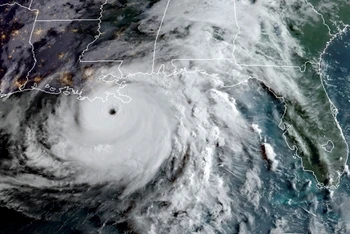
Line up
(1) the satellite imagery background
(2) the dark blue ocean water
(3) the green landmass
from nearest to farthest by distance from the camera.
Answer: (1) the satellite imagery background → (3) the green landmass → (2) the dark blue ocean water

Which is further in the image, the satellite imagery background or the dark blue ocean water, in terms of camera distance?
the dark blue ocean water

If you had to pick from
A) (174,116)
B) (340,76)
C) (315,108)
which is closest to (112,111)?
(174,116)

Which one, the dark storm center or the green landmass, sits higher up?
the green landmass

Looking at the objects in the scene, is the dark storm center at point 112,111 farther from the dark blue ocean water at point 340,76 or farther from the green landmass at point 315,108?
the dark blue ocean water at point 340,76

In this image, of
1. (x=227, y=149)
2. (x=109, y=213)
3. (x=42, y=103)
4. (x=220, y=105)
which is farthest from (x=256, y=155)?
(x=42, y=103)

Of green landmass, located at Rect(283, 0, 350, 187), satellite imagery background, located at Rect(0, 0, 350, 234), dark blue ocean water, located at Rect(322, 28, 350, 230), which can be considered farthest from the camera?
dark blue ocean water, located at Rect(322, 28, 350, 230)

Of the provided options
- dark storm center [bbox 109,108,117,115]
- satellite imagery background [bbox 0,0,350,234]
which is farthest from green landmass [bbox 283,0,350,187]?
dark storm center [bbox 109,108,117,115]

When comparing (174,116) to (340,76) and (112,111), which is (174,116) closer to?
(112,111)

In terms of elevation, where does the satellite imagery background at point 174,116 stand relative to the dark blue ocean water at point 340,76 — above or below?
below

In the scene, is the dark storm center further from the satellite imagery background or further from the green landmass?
the green landmass

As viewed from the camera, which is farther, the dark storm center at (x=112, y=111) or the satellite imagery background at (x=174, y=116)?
the dark storm center at (x=112, y=111)

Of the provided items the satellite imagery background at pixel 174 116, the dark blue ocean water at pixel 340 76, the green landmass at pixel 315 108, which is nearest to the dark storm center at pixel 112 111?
the satellite imagery background at pixel 174 116
